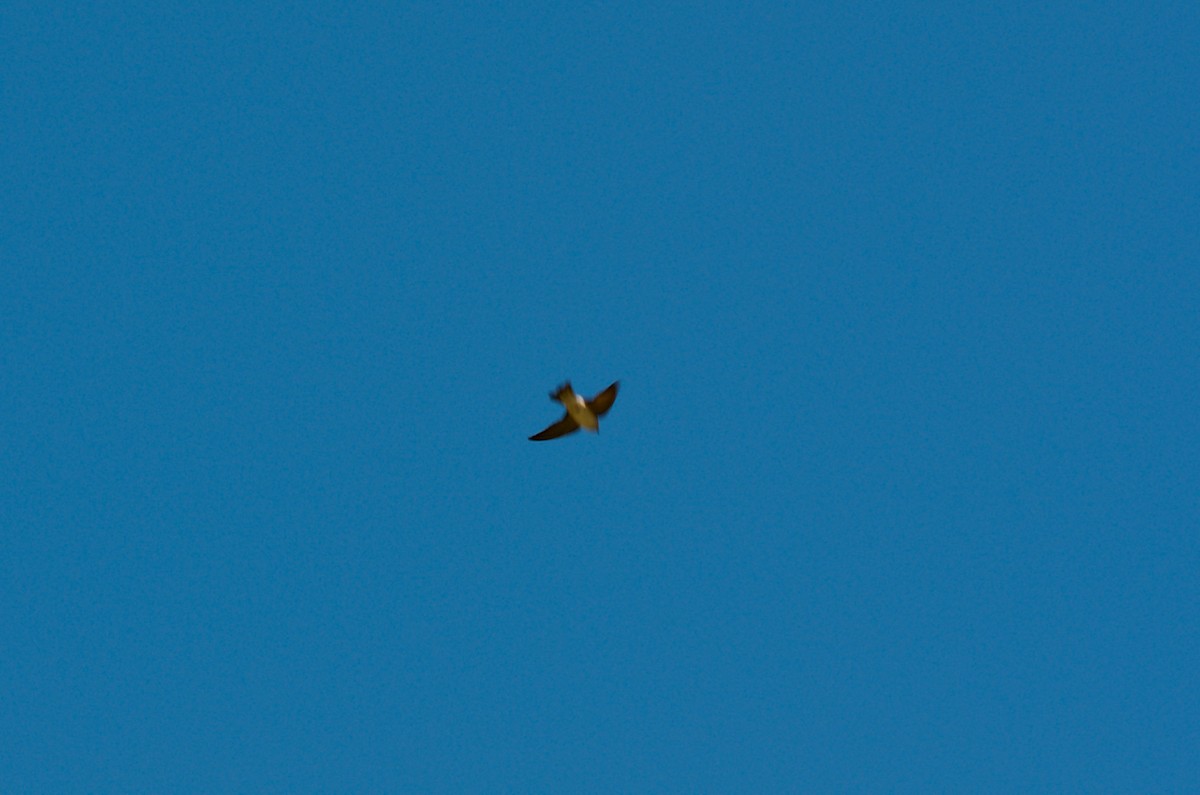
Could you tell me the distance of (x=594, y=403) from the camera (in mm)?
30656

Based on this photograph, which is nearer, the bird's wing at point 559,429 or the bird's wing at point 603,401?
the bird's wing at point 603,401

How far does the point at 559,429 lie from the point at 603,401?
188cm

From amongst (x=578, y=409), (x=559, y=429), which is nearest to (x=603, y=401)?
(x=578, y=409)

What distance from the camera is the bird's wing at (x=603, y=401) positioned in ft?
99.9

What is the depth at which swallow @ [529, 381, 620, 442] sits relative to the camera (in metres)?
30.4

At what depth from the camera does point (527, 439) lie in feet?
105

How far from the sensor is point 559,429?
3200 centimetres

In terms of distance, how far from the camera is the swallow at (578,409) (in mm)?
30375

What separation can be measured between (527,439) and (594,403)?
2.28 m

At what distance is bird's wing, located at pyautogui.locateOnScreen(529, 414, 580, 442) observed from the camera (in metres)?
31.7

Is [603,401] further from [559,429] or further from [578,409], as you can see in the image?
[559,429]

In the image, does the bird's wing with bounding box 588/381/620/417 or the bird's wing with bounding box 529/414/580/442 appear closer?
the bird's wing with bounding box 588/381/620/417

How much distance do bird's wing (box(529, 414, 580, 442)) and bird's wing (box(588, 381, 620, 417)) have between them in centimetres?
98

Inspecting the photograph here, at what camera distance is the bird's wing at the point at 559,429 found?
31734 millimetres
